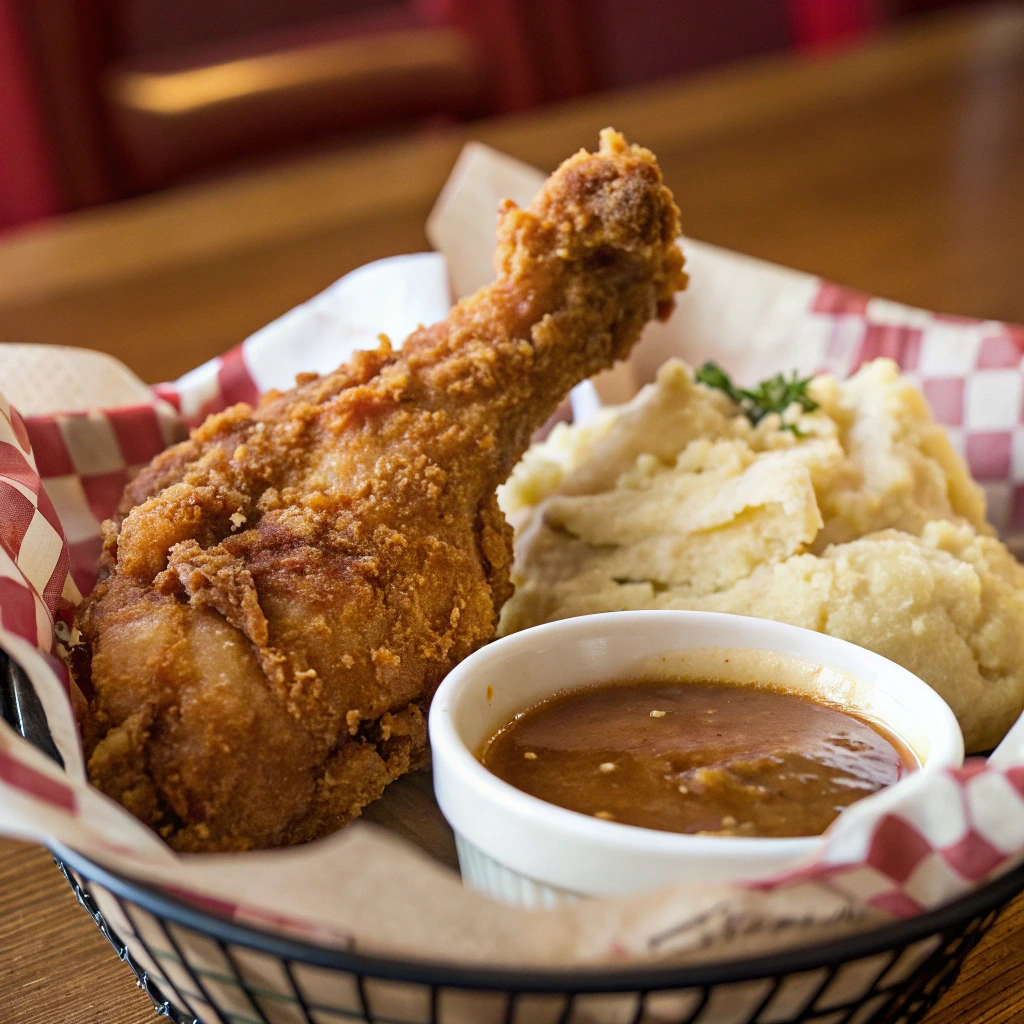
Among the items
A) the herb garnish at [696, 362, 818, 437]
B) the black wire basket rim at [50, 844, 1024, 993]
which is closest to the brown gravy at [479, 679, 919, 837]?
the black wire basket rim at [50, 844, 1024, 993]

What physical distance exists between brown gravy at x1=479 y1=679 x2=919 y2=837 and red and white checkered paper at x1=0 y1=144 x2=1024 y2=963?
133 mm

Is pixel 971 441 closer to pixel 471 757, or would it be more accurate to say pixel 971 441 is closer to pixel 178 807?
pixel 471 757

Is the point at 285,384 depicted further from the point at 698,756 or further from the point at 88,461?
the point at 698,756

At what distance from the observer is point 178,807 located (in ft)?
5.28

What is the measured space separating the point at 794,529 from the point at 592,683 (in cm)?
50

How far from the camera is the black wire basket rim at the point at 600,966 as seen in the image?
114 centimetres

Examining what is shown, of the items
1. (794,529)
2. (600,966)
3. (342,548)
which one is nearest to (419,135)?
(794,529)

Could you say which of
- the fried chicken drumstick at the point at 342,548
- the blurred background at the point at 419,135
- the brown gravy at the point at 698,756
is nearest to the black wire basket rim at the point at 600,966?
the brown gravy at the point at 698,756

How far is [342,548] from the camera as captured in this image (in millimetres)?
1850

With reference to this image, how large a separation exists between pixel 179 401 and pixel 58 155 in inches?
188

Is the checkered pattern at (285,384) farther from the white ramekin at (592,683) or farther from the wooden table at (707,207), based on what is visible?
the wooden table at (707,207)

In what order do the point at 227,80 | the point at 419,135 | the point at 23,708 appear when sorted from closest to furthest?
the point at 23,708 → the point at 227,80 → the point at 419,135

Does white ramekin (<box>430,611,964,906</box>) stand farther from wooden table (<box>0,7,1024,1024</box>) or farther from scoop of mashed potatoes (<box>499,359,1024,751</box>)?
wooden table (<box>0,7,1024,1024</box>)

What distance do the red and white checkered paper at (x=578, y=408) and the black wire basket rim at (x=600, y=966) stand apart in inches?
1.3
